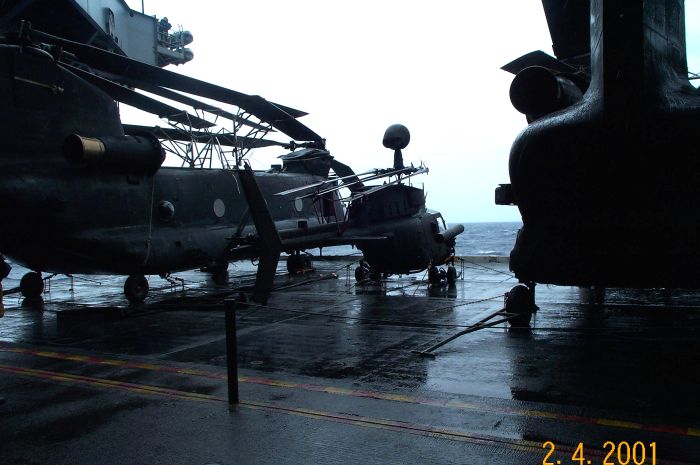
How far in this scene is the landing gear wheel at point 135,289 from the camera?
14.0m

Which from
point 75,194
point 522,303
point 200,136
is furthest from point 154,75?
point 522,303

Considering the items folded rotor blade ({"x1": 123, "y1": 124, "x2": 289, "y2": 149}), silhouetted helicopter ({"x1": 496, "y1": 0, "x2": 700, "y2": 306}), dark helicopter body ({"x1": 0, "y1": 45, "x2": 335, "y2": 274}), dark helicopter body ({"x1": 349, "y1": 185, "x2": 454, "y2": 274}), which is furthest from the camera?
folded rotor blade ({"x1": 123, "y1": 124, "x2": 289, "y2": 149})

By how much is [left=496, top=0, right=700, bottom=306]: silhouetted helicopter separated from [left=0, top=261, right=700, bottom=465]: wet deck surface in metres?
1.52

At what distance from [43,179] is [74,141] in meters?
1.09

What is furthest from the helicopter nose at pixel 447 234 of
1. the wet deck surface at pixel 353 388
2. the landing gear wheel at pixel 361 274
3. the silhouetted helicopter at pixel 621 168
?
the silhouetted helicopter at pixel 621 168

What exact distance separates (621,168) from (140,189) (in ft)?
37.9

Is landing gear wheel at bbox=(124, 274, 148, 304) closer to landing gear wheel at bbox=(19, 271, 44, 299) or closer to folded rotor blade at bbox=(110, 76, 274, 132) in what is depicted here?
landing gear wheel at bbox=(19, 271, 44, 299)

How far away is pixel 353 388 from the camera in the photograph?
670 centimetres

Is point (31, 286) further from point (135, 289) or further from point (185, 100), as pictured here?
point (185, 100)

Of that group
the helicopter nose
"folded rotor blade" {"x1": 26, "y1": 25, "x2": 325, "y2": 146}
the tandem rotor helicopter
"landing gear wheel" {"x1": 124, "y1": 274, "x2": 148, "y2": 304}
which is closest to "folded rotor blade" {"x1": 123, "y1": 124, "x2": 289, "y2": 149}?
the tandem rotor helicopter

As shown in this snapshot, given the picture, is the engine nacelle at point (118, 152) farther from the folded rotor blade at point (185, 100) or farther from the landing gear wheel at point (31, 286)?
the landing gear wheel at point (31, 286)

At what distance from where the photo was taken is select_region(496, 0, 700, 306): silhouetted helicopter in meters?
6.54

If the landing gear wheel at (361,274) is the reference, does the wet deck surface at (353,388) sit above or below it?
below

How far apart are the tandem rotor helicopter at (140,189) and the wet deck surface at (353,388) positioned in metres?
1.94
